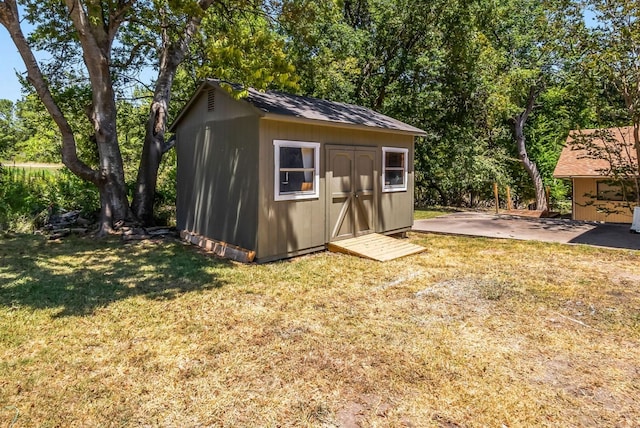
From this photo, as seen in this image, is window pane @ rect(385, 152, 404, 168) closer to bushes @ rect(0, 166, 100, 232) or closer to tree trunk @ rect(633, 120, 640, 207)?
tree trunk @ rect(633, 120, 640, 207)

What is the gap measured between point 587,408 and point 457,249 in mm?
5266

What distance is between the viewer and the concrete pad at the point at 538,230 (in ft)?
28.0

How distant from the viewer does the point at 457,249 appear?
7.75 meters

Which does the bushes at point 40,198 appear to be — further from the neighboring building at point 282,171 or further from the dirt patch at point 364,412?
the dirt patch at point 364,412

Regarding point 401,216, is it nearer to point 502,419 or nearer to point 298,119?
point 298,119

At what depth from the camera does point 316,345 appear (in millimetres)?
3479

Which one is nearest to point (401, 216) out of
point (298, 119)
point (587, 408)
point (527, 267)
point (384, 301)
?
point (527, 267)

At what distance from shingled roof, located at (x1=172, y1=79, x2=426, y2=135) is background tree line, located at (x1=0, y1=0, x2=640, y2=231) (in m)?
0.34

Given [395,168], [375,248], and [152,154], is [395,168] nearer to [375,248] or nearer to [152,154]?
[375,248]

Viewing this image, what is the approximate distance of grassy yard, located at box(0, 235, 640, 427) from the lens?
2.55 m

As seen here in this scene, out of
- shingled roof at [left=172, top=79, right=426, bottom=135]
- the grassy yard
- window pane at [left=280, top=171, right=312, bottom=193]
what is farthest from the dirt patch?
shingled roof at [left=172, top=79, right=426, bottom=135]

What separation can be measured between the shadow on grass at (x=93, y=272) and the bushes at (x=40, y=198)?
1.75m

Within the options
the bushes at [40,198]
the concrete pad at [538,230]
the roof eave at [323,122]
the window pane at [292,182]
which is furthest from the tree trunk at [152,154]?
the concrete pad at [538,230]

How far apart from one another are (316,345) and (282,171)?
3.63 meters
